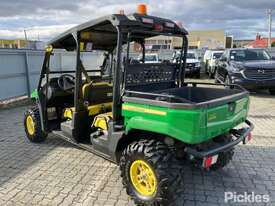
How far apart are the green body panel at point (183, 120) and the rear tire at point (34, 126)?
2.49 m

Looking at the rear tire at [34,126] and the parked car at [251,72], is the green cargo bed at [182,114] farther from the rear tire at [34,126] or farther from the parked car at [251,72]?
the parked car at [251,72]

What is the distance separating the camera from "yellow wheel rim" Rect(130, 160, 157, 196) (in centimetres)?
333

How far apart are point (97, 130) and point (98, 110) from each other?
1.51 ft

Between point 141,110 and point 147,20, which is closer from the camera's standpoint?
point 141,110

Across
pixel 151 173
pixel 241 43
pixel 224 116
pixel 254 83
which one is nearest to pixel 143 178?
pixel 151 173

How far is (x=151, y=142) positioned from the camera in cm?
333

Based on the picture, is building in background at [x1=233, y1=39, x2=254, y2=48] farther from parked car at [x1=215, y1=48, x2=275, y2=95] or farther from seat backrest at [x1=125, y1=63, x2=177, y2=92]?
seat backrest at [x1=125, y1=63, x2=177, y2=92]

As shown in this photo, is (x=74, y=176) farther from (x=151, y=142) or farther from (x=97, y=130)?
(x=151, y=142)

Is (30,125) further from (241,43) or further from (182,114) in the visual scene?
(241,43)

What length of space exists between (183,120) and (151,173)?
30.1 inches

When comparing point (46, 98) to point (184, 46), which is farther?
point (46, 98)

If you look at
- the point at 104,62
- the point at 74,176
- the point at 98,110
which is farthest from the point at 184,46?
the point at 74,176

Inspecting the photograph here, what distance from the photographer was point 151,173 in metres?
3.32

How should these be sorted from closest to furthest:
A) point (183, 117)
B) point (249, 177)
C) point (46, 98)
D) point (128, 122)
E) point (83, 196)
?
point (183, 117) < point (128, 122) < point (83, 196) < point (249, 177) < point (46, 98)
